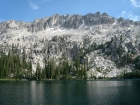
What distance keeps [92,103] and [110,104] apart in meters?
5.56

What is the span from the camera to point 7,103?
55000 mm

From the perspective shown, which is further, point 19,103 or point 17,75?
point 17,75

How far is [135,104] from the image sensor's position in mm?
52062

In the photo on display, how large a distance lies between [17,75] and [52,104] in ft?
508

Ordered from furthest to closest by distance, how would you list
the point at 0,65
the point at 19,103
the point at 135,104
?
the point at 0,65 < the point at 19,103 < the point at 135,104

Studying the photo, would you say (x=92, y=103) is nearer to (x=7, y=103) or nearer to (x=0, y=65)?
(x=7, y=103)

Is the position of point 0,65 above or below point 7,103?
above

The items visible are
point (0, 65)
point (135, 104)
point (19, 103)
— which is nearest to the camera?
point (135, 104)

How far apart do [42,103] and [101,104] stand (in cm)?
1870

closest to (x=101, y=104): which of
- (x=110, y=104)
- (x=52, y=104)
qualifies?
(x=110, y=104)

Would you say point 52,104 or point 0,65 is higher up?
point 0,65

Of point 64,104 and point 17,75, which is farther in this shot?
point 17,75

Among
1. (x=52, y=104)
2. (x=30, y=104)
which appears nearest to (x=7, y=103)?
(x=30, y=104)

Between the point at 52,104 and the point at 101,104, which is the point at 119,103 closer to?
the point at 101,104
